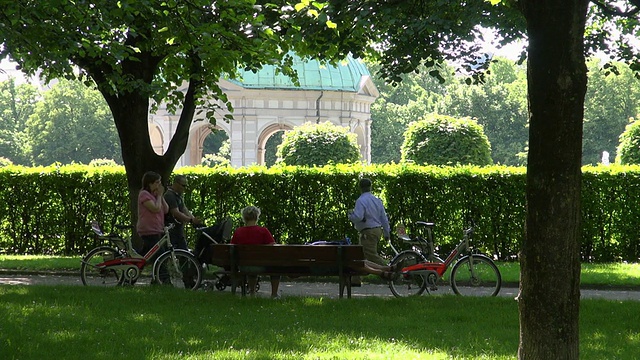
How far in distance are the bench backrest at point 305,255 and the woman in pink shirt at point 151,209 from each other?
180 cm

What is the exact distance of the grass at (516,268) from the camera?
14.6m

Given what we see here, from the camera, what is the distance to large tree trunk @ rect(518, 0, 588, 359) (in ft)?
19.7

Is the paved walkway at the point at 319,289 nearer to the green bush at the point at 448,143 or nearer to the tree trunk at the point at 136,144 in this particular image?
the tree trunk at the point at 136,144

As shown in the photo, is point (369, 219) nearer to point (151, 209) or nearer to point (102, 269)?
point (151, 209)

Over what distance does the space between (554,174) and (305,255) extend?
220 inches

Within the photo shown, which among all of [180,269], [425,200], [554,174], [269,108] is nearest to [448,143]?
[425,200]

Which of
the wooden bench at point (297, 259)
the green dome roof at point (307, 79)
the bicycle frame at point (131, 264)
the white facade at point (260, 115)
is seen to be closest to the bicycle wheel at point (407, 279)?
the wooden bench at point (297, 259)

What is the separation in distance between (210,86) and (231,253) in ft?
15.8

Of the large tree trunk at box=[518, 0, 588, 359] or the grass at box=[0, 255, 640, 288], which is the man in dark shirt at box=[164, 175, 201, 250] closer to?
the grass at box=[0, 255, 640, 288]

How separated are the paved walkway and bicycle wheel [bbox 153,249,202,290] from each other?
2.99 feet

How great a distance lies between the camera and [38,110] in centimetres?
7362

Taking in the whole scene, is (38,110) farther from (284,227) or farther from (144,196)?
(144,196)

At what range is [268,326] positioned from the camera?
9156mm

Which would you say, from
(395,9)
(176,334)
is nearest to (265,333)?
(176,334)
